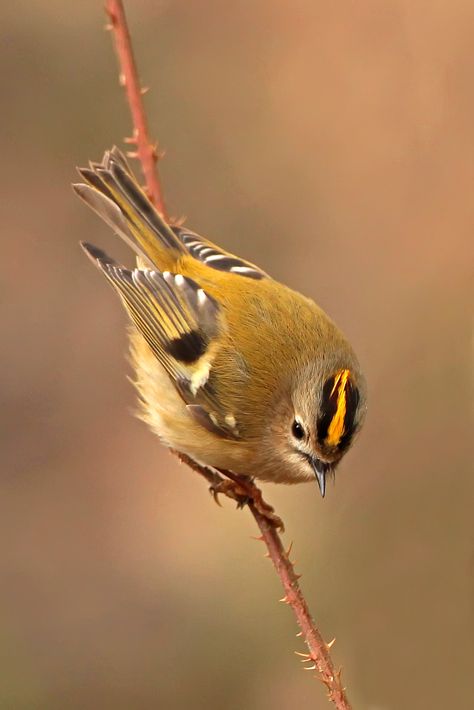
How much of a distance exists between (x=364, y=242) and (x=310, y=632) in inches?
205

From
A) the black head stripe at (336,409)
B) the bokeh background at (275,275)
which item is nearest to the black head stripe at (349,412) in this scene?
the black head stripe at (336,409)

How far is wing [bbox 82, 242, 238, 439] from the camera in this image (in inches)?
131

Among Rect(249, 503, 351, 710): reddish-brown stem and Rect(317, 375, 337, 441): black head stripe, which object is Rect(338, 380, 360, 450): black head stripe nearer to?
Rect(317, 375, 337, 441): black head stripe

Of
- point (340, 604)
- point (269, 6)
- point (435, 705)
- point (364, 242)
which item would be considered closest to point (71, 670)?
point (340, 604)

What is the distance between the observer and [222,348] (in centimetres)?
331

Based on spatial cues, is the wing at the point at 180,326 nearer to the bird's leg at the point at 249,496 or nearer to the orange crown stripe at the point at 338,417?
the bird's leg at the point at 249,496

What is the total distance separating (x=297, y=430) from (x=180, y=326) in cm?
55

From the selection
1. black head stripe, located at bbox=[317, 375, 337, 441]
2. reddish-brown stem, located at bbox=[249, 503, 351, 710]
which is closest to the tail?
black head stripe, located at bbox=[317, 375, 337, 441]

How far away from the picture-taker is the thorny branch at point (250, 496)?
206cm

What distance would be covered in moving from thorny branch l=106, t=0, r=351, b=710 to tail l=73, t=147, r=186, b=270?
0.08 metres

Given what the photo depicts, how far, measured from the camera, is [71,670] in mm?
5523

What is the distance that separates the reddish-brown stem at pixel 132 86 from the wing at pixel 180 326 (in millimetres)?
374

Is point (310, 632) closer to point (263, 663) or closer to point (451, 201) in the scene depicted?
point (263, 663)

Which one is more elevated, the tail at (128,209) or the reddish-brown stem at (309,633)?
the tail at (128,209)
